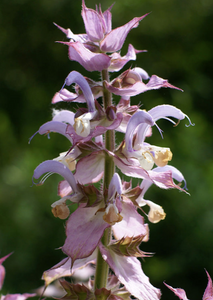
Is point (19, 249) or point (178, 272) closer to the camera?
point (178, 272)

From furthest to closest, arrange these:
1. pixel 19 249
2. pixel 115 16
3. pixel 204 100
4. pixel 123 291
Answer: pixel 115 16 < pixel 204 100 < pixel 19 249 < pixel 123 291

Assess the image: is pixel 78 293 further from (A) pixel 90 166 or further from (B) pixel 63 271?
(A) pixel 90 166

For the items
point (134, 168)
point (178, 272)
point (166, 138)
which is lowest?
point (178, 272)

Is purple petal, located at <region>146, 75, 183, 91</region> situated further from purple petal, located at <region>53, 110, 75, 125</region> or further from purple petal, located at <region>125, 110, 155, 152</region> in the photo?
purple petal, located at <region>53, 110, 75, 125</region>

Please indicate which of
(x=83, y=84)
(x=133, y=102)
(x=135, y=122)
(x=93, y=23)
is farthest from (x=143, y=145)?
(x=133, y=102)

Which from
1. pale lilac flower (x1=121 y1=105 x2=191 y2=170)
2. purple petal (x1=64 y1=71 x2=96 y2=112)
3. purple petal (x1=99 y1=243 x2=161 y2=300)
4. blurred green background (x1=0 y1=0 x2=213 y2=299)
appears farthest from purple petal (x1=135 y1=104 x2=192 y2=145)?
blurred green background (x1=0 y1=0 x2=213 y2=299)

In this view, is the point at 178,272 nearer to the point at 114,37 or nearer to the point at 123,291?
the point at 123,291

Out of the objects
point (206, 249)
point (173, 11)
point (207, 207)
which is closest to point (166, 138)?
point (207, 207)

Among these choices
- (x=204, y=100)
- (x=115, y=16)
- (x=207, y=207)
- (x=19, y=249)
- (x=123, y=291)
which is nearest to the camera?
(x=123, y=291)
